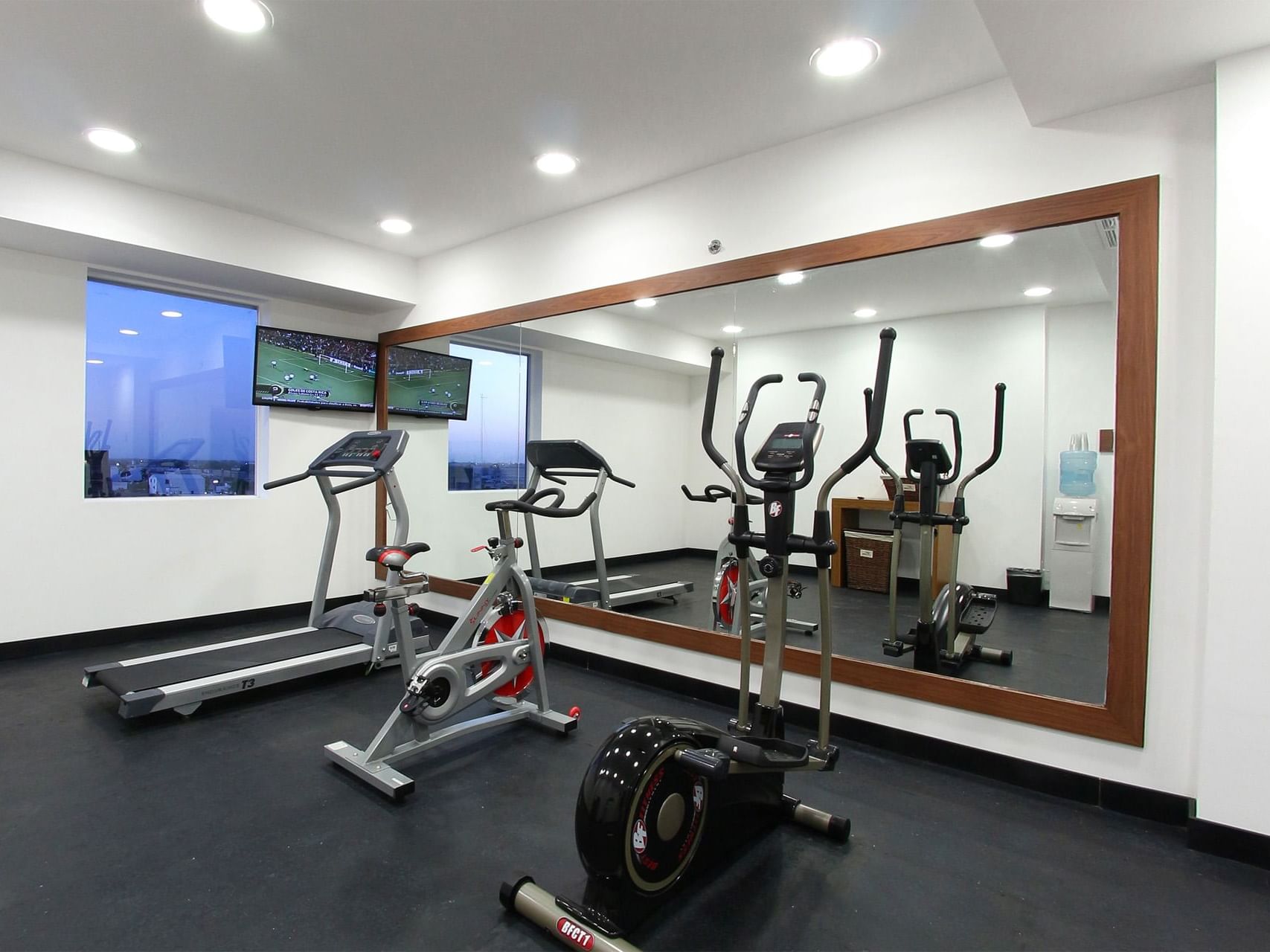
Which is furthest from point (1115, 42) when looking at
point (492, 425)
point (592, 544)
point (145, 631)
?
point (145, 631)

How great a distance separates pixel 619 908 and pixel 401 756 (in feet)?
4.36

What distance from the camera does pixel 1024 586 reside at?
300 centimetres

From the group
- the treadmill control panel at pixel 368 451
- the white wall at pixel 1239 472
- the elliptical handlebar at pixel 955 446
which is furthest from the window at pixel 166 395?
the white wall at pixel 1239 472

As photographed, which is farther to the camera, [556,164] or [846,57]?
[556,164]

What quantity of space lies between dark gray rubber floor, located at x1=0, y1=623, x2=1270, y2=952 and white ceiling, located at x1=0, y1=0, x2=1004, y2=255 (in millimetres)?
2923

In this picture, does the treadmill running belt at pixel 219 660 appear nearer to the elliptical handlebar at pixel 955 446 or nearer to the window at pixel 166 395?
the window at pixel 166 395

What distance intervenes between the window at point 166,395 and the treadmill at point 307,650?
50.8 inches

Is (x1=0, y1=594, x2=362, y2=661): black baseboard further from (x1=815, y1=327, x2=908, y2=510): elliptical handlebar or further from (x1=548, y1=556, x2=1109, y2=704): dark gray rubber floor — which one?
(x1=815, y1=327, x2=908, y2=510): elliptical handlebar

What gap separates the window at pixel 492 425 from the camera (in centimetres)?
480

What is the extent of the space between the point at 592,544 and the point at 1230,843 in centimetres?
347

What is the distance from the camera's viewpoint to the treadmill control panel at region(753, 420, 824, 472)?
1.96 m

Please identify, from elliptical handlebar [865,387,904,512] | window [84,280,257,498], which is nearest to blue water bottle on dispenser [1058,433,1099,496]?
elliptical handlebar [865,387,904,512]

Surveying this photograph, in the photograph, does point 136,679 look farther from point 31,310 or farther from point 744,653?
point 744,653

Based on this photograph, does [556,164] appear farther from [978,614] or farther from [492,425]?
[978,614]
